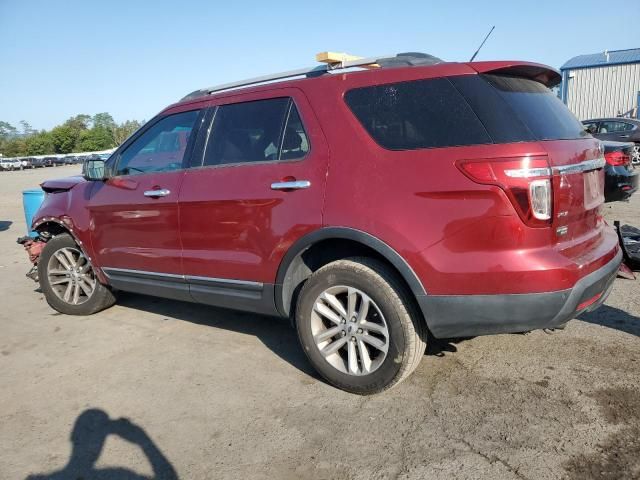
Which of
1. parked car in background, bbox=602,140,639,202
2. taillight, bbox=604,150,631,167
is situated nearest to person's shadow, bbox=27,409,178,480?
parked car in background, bbox=602,140,639,202

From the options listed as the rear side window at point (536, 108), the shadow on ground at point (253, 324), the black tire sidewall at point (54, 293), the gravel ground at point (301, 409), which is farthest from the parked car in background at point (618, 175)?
the black tire sidewall at point (54, 293)

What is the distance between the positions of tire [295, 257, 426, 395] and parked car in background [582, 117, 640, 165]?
1577 centimetres

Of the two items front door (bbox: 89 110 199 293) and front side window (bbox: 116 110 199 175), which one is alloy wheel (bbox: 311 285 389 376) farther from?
front side window (bbox: 116 110 199 175)

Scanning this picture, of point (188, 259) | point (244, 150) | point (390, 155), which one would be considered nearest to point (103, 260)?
point (188, 259)

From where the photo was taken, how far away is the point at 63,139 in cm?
9962

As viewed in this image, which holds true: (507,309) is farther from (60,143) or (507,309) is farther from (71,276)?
(60,143)

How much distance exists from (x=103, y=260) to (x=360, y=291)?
8.74 ft

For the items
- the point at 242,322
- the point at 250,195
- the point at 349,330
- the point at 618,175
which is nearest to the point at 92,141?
the point at 618,175

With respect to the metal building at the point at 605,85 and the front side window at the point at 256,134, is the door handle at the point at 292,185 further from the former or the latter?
the metal building at the point at 605,85

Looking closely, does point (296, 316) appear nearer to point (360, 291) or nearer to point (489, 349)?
point (360, 291)

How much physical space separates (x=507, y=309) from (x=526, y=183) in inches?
25.7

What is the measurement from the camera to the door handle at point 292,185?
10.3ft

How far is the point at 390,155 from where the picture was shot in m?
2.87

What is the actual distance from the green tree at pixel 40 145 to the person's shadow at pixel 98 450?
108244 mm
